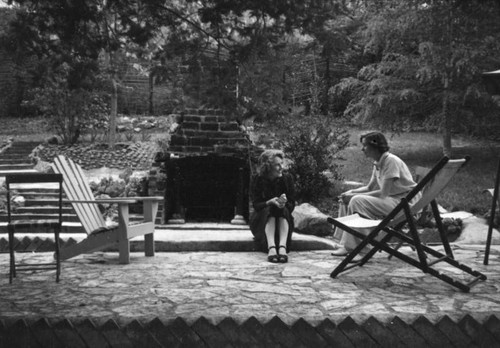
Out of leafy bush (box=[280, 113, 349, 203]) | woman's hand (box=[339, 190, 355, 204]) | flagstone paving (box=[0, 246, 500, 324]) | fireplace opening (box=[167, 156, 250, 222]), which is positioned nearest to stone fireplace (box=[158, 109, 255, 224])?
fireplace opening (box=[167, 156, 250, 222])

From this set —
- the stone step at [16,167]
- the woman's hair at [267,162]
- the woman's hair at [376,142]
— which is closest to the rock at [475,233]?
the woman's hair at [376,142]

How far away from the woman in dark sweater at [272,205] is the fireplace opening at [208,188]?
3.83 m

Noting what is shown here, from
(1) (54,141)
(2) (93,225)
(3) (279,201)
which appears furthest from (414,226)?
(1) (54,141)

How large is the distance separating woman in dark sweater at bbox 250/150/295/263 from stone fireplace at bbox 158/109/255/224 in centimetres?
377

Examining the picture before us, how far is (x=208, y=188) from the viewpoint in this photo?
37.2ft

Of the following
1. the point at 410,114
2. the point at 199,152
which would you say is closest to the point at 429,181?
the point at 199,152

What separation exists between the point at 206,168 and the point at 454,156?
215 inches

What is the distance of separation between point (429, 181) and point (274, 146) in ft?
18.3

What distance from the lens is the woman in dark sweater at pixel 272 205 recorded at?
6684mm

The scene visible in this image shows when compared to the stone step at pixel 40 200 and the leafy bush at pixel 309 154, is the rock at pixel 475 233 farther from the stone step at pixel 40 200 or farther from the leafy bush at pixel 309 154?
the stone step at pixel 40 200

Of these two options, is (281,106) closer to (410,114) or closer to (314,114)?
(314,114)

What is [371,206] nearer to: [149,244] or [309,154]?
[149,244]

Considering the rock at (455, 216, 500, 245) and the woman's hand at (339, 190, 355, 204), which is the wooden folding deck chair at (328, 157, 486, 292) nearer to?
the woman's hand at (339, 190, 355, 204)

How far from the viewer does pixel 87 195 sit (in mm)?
6824
